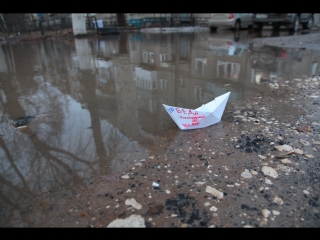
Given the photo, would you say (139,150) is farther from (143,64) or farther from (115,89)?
(143,64)

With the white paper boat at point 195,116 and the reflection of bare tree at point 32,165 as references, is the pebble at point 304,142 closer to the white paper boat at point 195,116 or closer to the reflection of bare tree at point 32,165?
the white paper boat at point 195,116

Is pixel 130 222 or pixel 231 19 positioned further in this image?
pixel 231 19

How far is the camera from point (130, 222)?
5.86 ft

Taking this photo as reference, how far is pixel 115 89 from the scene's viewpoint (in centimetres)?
493

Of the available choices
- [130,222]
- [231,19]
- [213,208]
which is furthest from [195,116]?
[231,19]

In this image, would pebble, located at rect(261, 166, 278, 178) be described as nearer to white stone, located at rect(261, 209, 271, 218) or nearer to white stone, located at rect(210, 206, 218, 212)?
white stone, located at rect(261, 209, 271, 218)

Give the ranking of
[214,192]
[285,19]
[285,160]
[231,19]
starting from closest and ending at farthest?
[214,192] → [285,160] → [285,19] → [231,19]

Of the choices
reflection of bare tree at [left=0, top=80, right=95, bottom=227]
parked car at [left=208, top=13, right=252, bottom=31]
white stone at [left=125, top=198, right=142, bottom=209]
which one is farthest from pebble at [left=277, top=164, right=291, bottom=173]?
parked car at [left=208, top=13, right=252, bottom=31]

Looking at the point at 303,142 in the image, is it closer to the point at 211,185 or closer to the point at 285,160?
the point at 285,160

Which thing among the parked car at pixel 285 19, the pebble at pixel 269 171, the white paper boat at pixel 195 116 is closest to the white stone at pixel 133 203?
the pebble at pixel 269 171

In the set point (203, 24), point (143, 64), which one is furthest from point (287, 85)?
point (203, 24)

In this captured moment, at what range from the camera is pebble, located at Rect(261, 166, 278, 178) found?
2.23m

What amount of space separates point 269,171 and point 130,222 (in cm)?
142

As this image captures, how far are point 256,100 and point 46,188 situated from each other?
11.5ft
